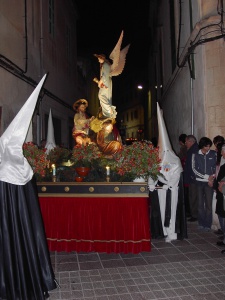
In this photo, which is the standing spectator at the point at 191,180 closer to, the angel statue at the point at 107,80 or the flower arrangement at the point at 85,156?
the angel statue at the point at 107,80

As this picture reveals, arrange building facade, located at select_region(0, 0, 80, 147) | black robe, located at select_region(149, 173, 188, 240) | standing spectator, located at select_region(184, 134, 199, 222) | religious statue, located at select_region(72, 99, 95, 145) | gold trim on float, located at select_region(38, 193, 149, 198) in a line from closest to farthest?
1. gold trim on float, located at select_region(38, 193, 149, 198)
2. black robe, located at select_region(149, 173, 188, 240)
3. standing spectator, located at select_region(184, 134, 199, 222)
4. religious statue, located at select_region(72, 99, 95, 145)
5. building facade, located at select_region(0, 0, 80, 147)

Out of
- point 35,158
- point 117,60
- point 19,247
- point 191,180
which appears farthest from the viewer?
point 117,60

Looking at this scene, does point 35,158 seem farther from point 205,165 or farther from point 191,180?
point 191,180

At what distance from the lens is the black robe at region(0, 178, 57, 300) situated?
3.13 m

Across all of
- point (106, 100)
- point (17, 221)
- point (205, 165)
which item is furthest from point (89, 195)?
point (106, 100)

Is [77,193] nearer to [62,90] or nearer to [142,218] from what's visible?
[142,218]

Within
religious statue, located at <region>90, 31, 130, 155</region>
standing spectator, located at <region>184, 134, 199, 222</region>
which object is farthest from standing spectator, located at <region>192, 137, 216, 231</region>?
religious statue, located at <region>90, 31, 130, 155</region>

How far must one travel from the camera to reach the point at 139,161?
502 cm

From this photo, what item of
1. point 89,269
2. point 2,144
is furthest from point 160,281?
point 2,144

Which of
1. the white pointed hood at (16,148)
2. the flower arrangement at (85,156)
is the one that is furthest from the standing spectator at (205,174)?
the white pointed hood at (16,148)

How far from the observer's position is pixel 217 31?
6871mm

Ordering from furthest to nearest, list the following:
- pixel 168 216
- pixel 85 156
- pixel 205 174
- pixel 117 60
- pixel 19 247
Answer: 1. pixel 117 60
2. pixel 205 174
3. pixel 168 216
4. pixel 85 156
5. pixel 19 247

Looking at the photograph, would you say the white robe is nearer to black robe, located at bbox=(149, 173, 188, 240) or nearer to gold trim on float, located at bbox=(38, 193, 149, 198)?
black robe, located at bbox=(149, 173, 188, 240)

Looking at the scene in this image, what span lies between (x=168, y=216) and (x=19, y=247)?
314 cm
